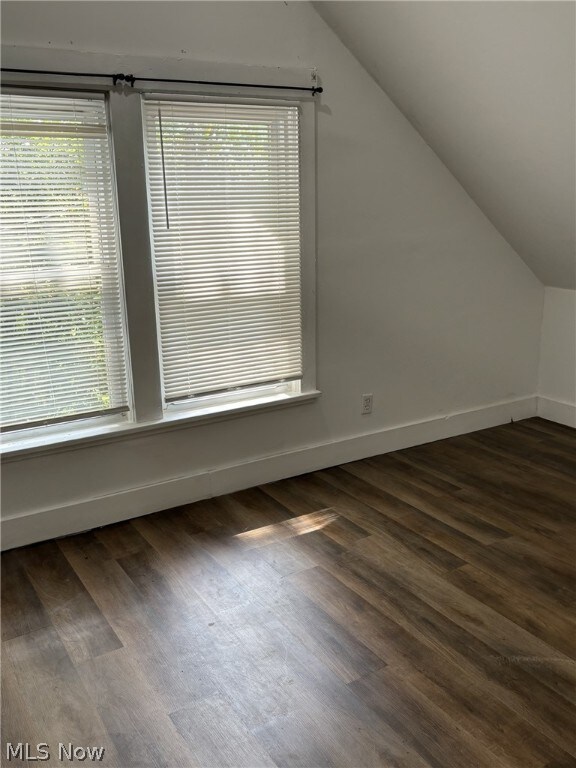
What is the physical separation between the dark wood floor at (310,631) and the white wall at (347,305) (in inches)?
8.2

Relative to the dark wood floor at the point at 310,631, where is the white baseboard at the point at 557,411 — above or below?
above

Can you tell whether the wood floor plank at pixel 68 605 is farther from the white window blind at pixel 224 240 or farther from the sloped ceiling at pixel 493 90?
the sloped ceiling at pixel 493 90

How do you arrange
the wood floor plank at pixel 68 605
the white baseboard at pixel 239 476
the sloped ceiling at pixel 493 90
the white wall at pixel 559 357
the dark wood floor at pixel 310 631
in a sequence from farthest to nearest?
the white wall at pixel 559 357, the white baseboard at pixel 239 476, the sloped ceiling at pixel 493 90, the wood floor plank at pixel 68 605, the dark wood floor at pixel 310 631

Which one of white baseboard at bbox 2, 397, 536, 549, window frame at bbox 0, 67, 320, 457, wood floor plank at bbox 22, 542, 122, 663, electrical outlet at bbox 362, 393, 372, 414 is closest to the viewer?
wood floor plank at bbox 22, 542, 122, 663

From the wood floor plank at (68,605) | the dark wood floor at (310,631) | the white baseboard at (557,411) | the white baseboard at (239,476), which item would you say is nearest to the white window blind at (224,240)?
the white baseboard at (239,476)

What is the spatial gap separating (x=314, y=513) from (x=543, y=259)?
2.12 metres

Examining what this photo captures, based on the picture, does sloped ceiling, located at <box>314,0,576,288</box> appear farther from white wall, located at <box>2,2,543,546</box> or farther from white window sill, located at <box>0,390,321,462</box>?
white window sill, located at <box>0,390,321,462</box>

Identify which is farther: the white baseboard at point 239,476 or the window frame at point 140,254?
the white baseboard at point 239,476

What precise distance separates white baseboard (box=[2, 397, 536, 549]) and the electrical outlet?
0.14 meters

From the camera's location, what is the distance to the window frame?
2783mm

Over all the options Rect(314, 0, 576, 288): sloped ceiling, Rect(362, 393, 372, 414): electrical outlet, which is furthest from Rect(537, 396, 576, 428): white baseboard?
Rect(362, 393, 372, 414): electrical outlet

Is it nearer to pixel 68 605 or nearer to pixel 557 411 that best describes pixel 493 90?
pixel 557 411

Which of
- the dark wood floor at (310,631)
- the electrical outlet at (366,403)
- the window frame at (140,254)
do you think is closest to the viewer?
the dark wood floor at (310,631)

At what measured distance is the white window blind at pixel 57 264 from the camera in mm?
2654
